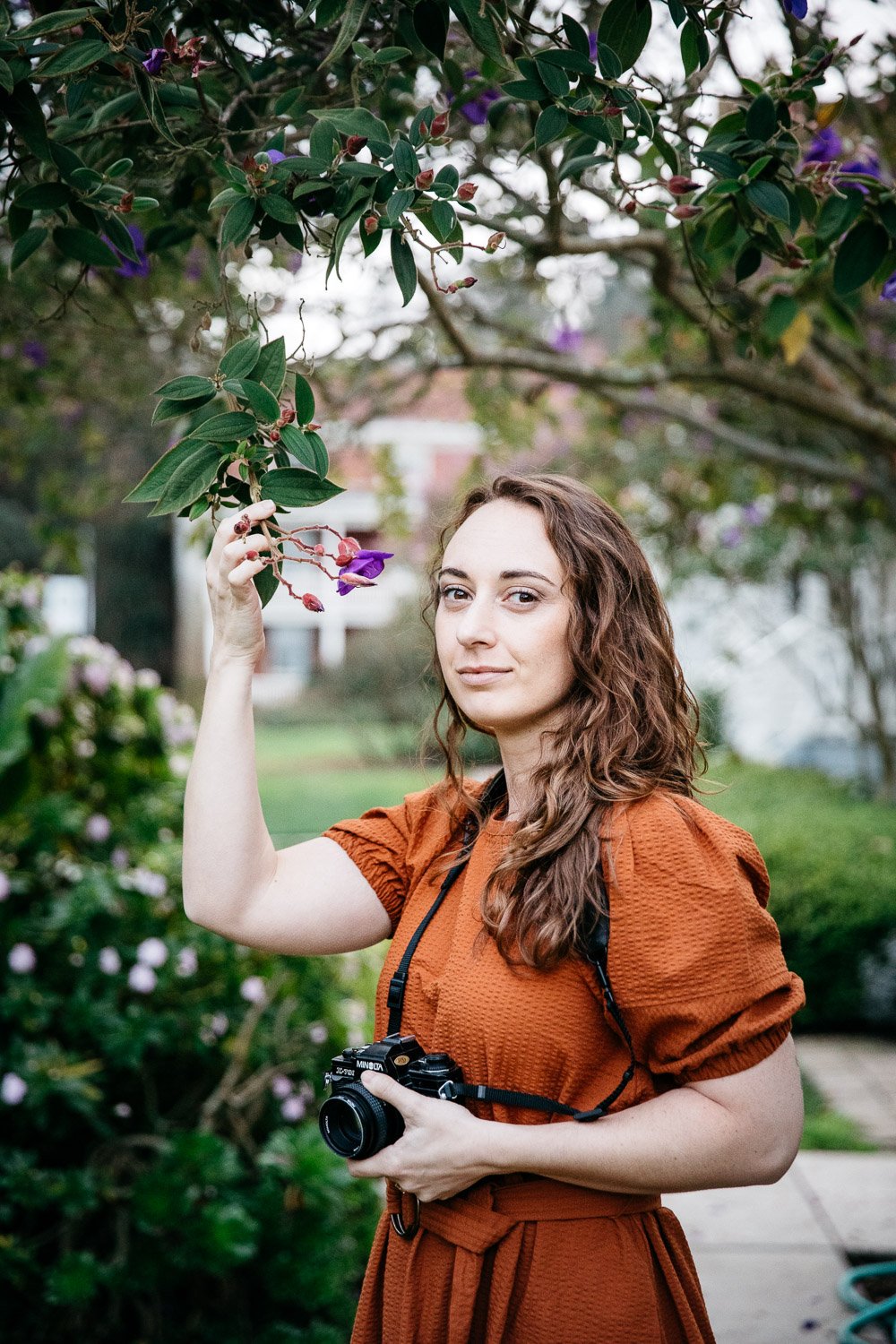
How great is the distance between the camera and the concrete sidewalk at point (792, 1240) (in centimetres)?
283

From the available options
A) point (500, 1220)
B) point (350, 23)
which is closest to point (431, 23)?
point (350, 23)

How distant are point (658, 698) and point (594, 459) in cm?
604

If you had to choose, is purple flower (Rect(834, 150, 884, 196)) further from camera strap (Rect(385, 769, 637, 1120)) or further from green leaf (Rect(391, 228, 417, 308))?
camera strap (Rect(385, 769, 637, 1120))

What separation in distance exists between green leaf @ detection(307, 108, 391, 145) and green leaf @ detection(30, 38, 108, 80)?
218 mm

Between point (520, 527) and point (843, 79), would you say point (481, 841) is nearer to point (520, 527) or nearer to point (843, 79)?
point (520, 527)

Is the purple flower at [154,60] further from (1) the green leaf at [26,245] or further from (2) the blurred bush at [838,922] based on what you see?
(2) the blurred bush at [838,922]

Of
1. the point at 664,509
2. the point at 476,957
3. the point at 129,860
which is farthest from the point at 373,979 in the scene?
the point at 664,509

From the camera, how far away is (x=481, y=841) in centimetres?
154

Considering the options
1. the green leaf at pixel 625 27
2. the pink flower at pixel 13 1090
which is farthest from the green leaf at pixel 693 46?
the pink flower at pixel 13 1090

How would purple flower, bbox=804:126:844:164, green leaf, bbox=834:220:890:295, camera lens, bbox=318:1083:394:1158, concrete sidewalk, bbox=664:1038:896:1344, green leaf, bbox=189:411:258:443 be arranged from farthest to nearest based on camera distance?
concrete sidewalk, bbox=664:1038:896:1344, purple flower, bbox=804:126:844:164, green leaf, bbox=834:220:890:295, camera lens, bbox=318:1083:394:1158, green leaf, bbox=189:411:258:443

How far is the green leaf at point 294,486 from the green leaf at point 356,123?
37 centimetres

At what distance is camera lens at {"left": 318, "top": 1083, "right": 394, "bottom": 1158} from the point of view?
4.38 ft

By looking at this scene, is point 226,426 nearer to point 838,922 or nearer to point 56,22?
point 56,22

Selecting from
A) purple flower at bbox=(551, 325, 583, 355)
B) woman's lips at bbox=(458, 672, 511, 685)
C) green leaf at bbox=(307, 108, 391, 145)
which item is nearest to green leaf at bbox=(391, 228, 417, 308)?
green leaf at bbox=(307, 108, 391, 145)
